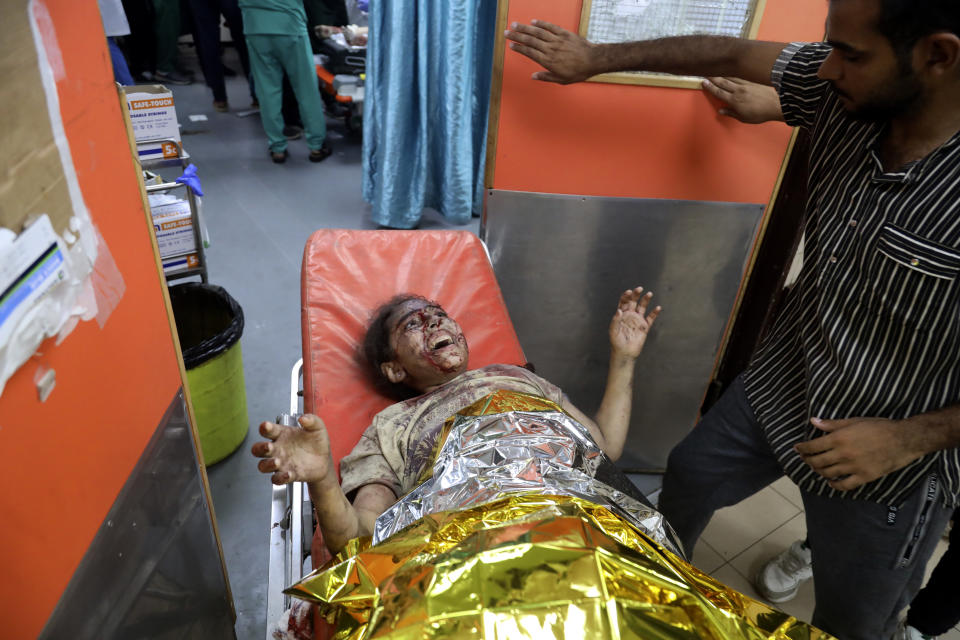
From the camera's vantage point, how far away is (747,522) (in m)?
2.14

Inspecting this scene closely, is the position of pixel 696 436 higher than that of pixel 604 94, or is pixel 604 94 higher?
pixel 604 94

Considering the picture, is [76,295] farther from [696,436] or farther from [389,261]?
[696,436]

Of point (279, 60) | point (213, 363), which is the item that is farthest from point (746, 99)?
point (279, 60)

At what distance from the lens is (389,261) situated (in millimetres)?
1903

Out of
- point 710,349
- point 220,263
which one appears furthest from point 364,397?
point 220,263

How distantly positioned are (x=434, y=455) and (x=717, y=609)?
625 mm

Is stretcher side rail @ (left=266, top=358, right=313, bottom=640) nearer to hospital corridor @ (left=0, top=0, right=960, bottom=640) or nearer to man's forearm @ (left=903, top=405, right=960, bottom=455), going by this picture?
hospital corridor @ (left=0, top=0, right=960, bottom=640)

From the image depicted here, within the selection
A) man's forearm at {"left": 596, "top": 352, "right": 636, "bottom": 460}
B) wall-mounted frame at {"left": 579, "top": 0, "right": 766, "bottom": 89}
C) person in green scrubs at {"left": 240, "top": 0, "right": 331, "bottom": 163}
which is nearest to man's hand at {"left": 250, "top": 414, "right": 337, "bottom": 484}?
man's forearm at {"left": 596, "top": 352, "right": 636, "bottom": 460}

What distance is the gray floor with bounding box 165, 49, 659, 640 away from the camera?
194 centimetres

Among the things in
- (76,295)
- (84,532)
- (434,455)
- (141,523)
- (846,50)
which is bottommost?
(434,455)

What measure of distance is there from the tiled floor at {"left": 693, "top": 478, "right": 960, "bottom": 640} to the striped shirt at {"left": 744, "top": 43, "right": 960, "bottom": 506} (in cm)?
80

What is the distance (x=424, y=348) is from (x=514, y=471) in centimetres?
52

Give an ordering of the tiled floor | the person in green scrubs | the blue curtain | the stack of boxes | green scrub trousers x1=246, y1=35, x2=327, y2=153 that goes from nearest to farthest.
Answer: the stack of boxes, the tiled floor, the blue curtain, the person in green scrubs, green scrub trousers x1=246, y1=35, x2=327, y2=153

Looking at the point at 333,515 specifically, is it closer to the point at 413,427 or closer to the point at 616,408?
the point at 413,427
